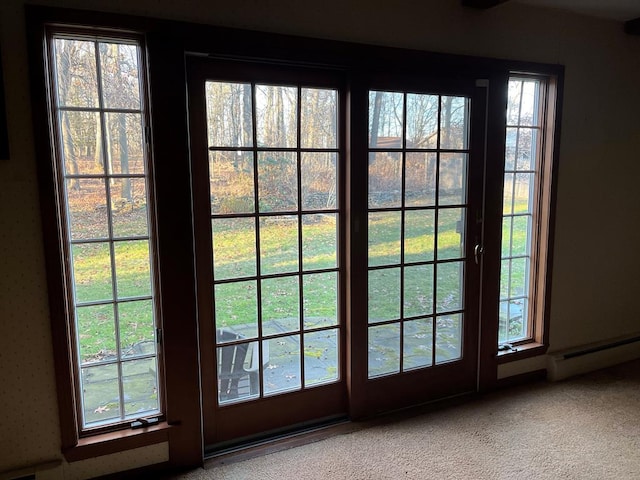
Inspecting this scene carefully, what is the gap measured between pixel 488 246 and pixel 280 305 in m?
1.36

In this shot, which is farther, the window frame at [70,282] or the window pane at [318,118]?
the window pane at [318,118]

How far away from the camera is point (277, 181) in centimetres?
224

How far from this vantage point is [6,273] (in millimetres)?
1777

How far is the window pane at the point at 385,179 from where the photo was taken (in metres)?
2.42

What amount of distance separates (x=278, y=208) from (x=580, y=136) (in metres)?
2.12

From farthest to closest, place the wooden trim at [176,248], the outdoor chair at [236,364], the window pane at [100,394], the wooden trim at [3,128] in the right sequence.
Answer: the outdoor chair at [236,364], the window pane at [100,394], the wooden trim at [176,248], the wooden trim at [3,128]

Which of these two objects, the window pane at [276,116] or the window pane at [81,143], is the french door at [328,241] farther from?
the window pane at [81,143]

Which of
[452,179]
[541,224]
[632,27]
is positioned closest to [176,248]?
[452,179]

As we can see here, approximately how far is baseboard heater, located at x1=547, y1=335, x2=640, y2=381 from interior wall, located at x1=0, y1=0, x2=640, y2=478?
67 mm

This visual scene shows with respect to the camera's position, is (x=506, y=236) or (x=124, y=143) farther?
(x=506, y=236)

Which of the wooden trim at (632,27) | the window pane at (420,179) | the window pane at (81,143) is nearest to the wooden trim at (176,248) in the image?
the window pane at (81,143)

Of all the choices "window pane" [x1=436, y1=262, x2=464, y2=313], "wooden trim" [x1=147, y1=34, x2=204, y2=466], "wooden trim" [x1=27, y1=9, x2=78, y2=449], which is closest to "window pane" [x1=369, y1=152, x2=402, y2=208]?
"window pane" [x1=436, y1=262, x2=464, y2=313]

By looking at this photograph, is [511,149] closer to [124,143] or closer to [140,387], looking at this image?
[124,143]

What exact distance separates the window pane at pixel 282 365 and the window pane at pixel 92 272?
2.73ft
